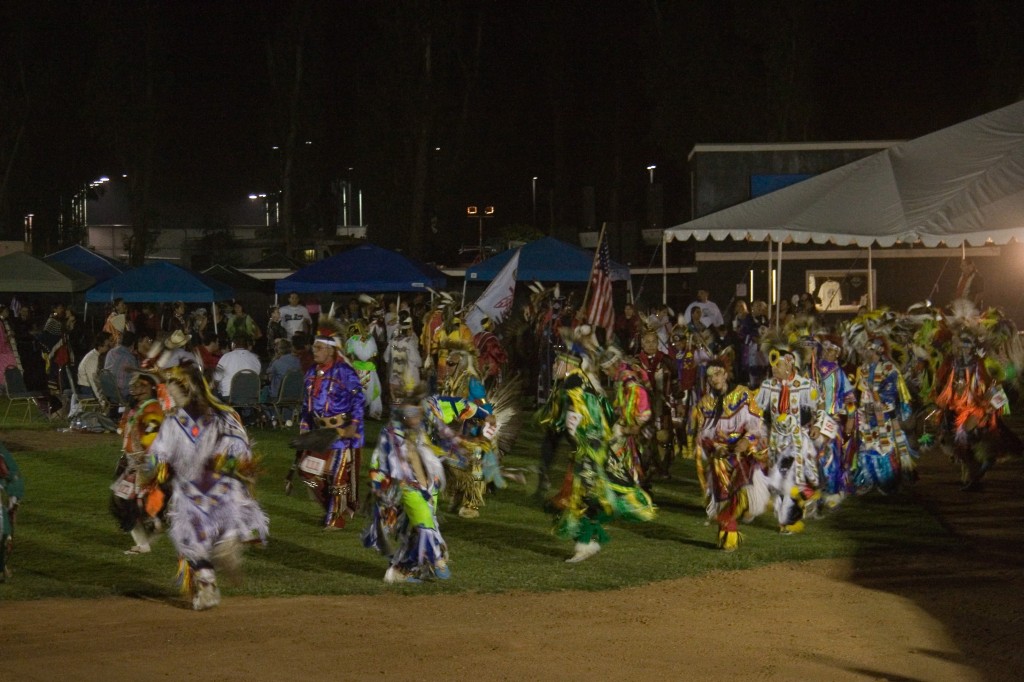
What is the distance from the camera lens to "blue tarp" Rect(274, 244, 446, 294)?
23516mm

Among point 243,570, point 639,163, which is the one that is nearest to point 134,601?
point 243,570

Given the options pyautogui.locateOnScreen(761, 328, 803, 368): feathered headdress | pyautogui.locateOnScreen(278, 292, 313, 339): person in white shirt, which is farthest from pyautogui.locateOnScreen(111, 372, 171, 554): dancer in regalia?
pyautogui.locateOnScreen(278, 292, 313, 339): person in white shirt

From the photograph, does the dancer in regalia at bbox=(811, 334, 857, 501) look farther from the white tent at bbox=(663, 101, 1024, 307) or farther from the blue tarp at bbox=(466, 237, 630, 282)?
the blue tarp at bbox=(466, 237, 630, 282)

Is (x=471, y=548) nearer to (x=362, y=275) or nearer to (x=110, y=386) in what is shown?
(x=110, y=386)

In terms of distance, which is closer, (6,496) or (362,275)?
(6,496)

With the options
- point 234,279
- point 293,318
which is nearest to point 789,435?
point 293,318

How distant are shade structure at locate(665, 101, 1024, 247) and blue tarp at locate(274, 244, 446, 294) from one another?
28.0 ft

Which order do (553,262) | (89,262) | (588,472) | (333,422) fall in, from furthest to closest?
1. (89,262)
2. (553,262)
3. (333,422)
4. (588,472)

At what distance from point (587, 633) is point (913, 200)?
923 centimetres

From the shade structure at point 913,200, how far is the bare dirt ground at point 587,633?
5774mm

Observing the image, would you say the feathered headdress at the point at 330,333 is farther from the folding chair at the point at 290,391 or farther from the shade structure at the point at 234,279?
the shade structure at the point at 234,279

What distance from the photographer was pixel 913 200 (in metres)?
15.0

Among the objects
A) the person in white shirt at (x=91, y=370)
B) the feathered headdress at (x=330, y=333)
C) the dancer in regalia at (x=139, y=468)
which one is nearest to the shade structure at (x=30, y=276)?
the person in white shirt at (x=91, y=370)

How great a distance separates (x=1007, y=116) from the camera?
16.1 m
